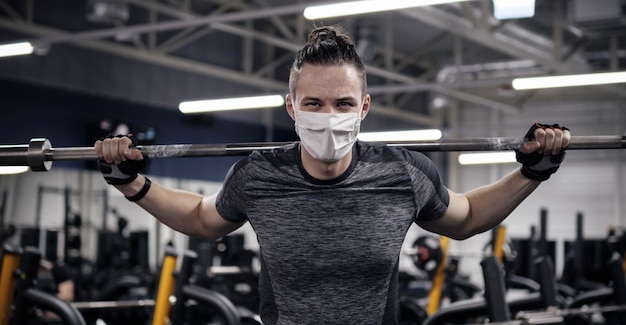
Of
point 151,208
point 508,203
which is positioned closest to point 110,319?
point 151,208

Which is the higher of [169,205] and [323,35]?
[323,35]

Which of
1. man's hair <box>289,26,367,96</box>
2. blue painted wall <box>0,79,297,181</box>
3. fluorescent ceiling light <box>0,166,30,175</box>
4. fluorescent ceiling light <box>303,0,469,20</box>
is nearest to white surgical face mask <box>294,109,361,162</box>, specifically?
man's hair <box>289,26,367,96</box>

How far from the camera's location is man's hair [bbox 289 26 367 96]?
1.94 m

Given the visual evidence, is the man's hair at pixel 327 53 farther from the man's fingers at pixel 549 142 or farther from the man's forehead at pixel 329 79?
the man's fingers at pixel 549 142

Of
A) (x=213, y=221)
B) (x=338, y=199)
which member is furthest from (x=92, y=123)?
(x=338, y=199)

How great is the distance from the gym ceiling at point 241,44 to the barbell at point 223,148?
460 cm

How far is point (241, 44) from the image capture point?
39.2 ft

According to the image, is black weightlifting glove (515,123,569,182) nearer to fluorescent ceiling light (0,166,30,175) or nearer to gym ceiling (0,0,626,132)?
fluorescent ceiling light (0,166,30,175)

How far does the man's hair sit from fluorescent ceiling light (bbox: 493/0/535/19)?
4399 millimetres

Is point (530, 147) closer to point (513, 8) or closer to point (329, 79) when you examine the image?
point (329, 79)

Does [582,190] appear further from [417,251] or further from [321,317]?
[321,317]

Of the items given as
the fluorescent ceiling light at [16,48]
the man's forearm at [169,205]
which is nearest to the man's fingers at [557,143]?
the man's forearm at [169,205]

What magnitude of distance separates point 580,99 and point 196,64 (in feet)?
23.6

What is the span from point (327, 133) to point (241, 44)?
33.7 feet
